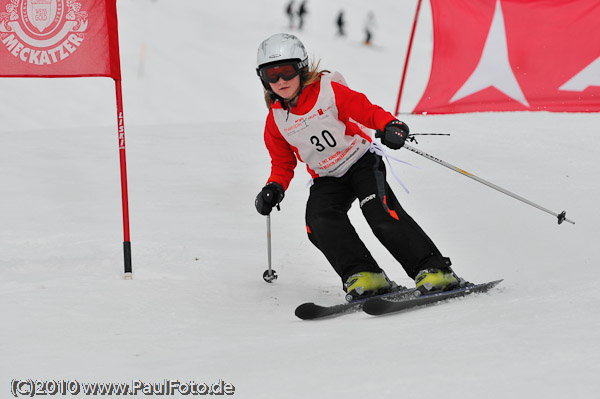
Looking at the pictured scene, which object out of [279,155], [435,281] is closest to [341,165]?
[279,155]

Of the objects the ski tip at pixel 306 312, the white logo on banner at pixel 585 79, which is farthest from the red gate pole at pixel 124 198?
the white logo on banner at pixel 585 79

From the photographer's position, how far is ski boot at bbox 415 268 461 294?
3.53m

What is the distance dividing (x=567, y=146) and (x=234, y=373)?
5687mm

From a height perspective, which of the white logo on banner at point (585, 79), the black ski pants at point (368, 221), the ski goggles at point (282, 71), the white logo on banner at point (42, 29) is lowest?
the black ski pants at point (368, 221)

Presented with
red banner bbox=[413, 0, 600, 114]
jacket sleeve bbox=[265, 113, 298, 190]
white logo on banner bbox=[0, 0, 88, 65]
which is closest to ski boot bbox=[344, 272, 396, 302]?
jacket sleeve bbox=[265, 113, 298, 190]

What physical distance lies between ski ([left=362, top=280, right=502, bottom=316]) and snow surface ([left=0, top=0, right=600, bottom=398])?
0.06 m

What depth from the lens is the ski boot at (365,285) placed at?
3.69m

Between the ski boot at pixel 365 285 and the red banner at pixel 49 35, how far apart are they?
1.91 metres

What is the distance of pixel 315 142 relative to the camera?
12.9 ft

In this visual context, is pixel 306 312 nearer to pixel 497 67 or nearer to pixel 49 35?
pixel 49 35

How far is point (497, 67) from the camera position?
648cm

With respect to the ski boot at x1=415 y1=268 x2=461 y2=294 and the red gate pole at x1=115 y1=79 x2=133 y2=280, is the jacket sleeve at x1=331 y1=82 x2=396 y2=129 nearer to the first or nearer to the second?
the ski boot at x1=415 y1=268 x2=461 y2=294

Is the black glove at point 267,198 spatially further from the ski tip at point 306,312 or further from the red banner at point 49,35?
the red banner at point 49,35

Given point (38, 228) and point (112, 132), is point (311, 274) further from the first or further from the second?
point (112, 132)
